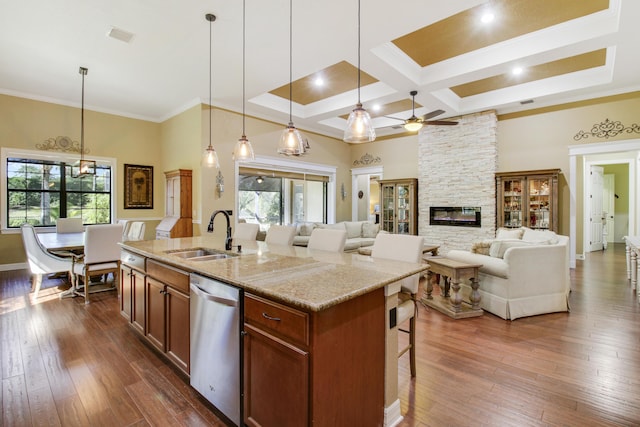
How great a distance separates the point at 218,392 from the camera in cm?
187

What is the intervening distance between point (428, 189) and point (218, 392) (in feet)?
22.7

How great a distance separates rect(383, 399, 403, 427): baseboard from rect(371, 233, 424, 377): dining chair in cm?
33

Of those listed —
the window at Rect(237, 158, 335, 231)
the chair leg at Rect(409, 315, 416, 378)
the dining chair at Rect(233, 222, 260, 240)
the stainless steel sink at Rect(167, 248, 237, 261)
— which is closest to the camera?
the chair leg at Rect(409, 315, 416, 378)

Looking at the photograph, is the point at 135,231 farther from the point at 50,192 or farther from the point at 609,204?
the point at 609,204

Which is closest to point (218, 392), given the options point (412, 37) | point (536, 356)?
point (536, 356)

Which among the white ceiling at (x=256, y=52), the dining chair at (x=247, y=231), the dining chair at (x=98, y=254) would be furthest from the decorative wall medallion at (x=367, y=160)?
the dining chair at (x=98, y=254)

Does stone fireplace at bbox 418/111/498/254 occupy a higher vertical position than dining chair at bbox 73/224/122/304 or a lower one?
higher

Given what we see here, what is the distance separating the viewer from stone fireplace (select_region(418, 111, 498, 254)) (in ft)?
22.1

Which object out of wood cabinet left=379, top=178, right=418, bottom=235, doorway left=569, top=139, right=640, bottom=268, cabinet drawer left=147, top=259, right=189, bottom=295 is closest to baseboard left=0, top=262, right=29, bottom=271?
cabinet drawer left=147, top=259, right=189, bottom=295

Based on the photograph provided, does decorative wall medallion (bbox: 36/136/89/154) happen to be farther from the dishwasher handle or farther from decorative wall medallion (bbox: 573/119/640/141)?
decorative wall medallion (bbox: 573/119/640/141)

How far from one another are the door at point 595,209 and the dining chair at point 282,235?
832cm

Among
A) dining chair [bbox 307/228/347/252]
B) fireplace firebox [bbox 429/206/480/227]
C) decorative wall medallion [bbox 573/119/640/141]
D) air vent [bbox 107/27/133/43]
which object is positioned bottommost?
dining chair [bbox 307/228/347/252]

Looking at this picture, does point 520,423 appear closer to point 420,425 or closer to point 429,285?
point 420,425

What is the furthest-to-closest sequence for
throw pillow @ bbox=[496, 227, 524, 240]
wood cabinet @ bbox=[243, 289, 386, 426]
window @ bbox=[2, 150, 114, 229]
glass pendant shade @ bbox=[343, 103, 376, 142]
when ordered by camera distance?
window @ bbox=[2, 150, 114, 229]
throw pillow @ bbox=[496, 227, 524, 240]
glass pendant shade @ bbox=[343, 103, 376, 142]
wood cabinet @ bbox=[243, 289, 386, 426]
